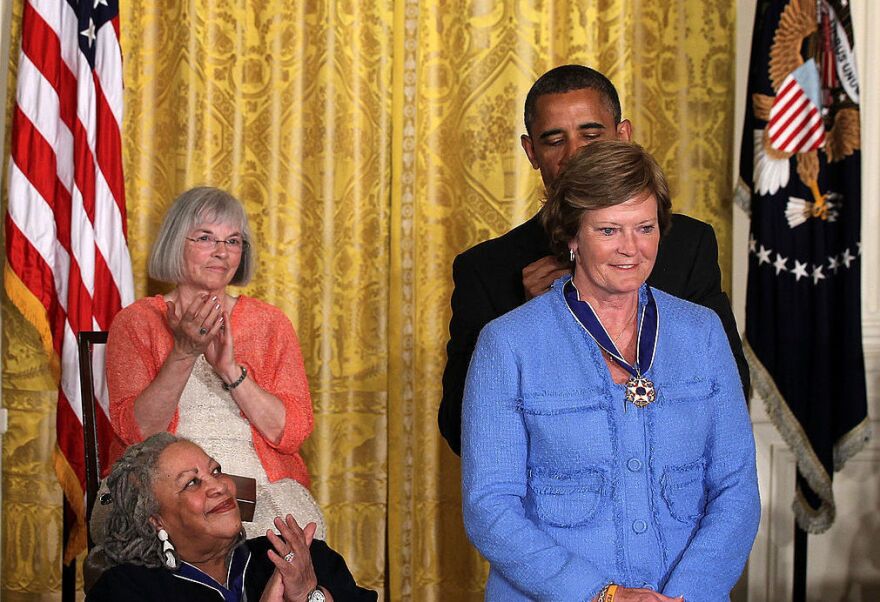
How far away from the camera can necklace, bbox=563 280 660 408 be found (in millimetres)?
2238

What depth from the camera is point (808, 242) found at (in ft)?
14.1

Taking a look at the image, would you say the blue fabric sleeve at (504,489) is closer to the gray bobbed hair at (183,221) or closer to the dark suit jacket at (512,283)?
the dark suit jacket at (512,283)

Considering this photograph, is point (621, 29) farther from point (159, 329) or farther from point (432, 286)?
point (159, 329)

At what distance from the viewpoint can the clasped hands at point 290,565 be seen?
106 inches

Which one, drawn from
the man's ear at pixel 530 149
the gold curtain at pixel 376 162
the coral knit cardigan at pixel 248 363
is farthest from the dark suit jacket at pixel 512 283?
the gold curtain at pixel 376 162

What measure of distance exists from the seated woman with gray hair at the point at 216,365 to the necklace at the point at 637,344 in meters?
1.24

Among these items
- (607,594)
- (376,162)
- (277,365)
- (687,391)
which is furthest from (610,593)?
(376,162)

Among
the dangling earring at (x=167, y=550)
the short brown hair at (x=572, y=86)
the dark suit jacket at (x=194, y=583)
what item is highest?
the short brown hair at (x=572, y=86)

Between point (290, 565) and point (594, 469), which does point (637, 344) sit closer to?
point (594, 469)

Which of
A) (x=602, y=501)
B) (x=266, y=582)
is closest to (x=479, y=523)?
(x=602, y=501)

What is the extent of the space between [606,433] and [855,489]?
2.78 metres

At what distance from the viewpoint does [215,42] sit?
4.82 meters

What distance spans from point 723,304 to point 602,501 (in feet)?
2.36

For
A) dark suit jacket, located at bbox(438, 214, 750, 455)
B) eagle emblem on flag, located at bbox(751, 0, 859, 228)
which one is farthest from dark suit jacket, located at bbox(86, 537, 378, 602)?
eagle emblem on flag, located at bbox(751, 0, 859, 228)
